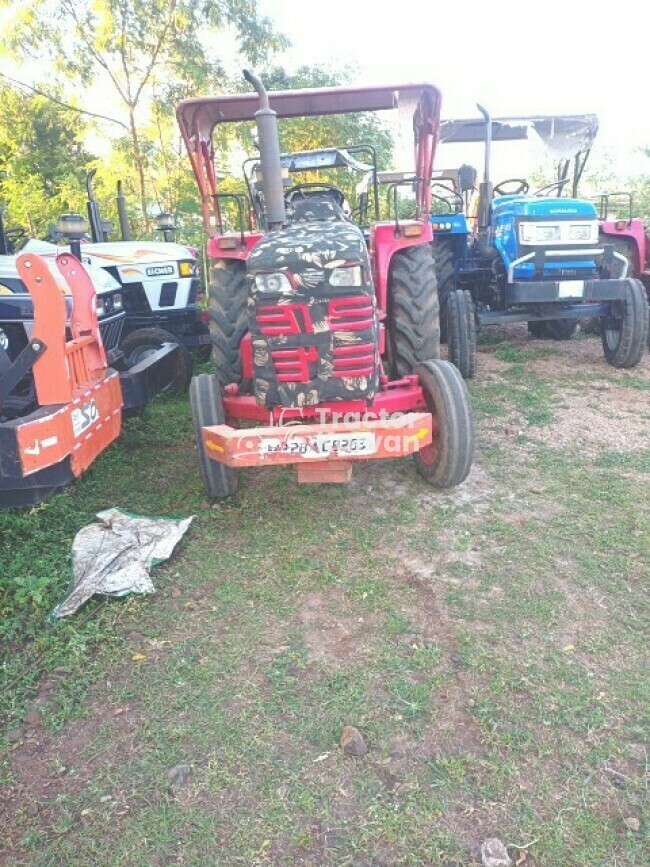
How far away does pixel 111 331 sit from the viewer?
5.49m

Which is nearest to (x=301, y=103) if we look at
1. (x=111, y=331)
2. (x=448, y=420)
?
(x=111, y=331)

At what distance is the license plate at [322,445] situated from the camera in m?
3.43

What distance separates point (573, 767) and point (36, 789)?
174cm

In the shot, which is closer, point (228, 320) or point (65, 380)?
point (65, 380)

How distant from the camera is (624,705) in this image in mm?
2385

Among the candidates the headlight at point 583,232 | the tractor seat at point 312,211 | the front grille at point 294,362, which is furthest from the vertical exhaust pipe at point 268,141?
the headlight at point 583,232

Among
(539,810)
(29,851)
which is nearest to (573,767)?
(539,810)

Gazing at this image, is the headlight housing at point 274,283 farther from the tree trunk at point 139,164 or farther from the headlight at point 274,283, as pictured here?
the tree trunk at point 139,164

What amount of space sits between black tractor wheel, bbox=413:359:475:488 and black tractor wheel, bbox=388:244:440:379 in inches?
15.7

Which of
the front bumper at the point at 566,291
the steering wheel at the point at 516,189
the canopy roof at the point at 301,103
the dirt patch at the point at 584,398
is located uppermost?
the canopy roof at the point at 301,103

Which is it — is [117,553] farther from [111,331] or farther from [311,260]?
[111,331]

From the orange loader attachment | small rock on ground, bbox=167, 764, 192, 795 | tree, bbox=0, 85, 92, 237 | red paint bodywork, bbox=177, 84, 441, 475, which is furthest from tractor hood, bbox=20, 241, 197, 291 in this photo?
tree, bbox=0, 85, 92, 237

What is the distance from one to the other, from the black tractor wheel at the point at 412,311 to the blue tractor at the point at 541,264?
2.17 metres

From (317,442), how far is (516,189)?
21.5 feet
